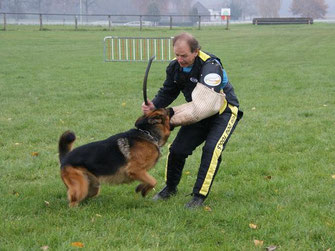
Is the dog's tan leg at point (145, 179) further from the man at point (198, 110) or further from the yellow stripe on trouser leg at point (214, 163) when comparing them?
the yellow stripe on trouser leg at point (214, 163)


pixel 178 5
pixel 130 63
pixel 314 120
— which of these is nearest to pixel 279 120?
pixel 314 120

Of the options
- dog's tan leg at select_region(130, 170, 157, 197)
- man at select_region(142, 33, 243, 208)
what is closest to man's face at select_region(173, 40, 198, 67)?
man at select_region(142, 33, 243, 208)

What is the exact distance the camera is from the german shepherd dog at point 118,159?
4.70 metres

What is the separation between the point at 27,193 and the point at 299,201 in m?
2.99

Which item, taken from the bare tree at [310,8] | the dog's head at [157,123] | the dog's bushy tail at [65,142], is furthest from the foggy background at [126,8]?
the dog's head at [157,123]

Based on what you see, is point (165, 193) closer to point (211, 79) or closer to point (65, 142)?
point (65, 142)

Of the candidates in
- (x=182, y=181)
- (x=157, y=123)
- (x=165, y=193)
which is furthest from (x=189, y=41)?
(x=182, y=181)

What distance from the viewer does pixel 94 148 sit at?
15.7 feet

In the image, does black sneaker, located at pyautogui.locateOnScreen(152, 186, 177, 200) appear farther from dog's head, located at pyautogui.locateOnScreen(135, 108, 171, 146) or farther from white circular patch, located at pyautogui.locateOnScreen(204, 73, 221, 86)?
white circular patch, located at pyautogui.locateOnScreen(204, 73, 221, 86)

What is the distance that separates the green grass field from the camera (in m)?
4.11

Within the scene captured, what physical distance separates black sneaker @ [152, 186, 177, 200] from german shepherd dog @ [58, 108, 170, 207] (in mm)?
320

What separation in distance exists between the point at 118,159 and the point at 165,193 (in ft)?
2.66

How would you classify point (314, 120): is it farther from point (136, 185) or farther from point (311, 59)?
point (311, 59)

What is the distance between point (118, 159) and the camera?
4785 mm
